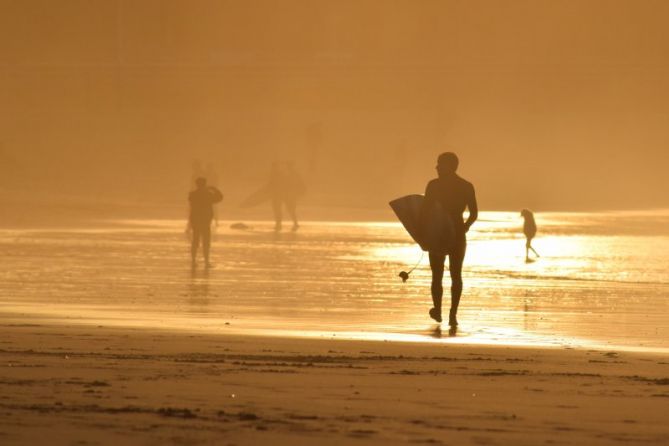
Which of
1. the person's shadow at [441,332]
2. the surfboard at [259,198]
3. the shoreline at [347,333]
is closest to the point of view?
the shoreline at [347,333]

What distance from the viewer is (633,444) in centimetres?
786

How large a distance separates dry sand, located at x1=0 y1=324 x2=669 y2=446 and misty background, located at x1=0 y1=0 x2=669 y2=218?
136 ft

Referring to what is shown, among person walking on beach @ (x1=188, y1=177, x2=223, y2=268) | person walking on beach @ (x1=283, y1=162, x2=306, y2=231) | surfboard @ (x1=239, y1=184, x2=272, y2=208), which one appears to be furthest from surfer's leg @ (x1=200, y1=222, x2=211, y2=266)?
surfboard @ (x1=239, y1=184, x2=272, y2=208)

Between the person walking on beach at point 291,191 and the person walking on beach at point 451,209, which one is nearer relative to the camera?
the person walking on beach at point 451,209

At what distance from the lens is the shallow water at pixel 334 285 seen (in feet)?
48.2

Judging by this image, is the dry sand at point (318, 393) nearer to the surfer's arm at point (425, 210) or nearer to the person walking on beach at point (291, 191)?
the surfer's arm at point (425, 210)

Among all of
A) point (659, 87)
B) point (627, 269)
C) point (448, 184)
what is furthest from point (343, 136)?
point (448, 184)

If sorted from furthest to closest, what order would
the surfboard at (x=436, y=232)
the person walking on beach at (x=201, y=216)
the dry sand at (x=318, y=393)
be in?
1. the person walking on beach at (x=201, y=216)
2. the surfboard at (x=436, y=232)
3. the dry sand at (x=318, y=393)

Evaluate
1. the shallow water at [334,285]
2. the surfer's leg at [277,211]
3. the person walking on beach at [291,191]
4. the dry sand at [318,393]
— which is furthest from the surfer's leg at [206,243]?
the person walking on beach at [291,191]

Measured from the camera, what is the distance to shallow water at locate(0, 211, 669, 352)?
14.7m

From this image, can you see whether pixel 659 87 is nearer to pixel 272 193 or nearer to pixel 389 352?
pixel 272 193

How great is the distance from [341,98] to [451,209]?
70086 mm

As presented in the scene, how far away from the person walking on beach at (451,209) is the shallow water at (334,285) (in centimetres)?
35

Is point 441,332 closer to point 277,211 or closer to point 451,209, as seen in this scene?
point 451,209
